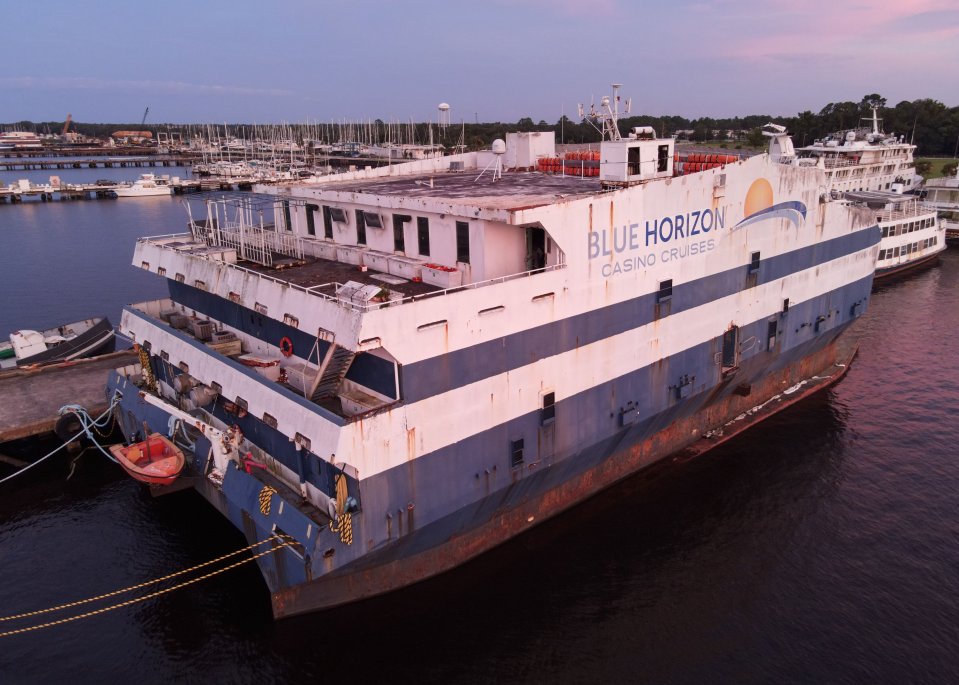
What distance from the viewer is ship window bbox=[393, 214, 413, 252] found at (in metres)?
20.3

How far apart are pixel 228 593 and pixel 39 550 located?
6614mm

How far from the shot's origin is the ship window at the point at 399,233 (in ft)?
66.5

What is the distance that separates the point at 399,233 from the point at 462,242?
2927 millimetres

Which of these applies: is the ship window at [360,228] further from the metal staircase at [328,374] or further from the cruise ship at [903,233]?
the cruise ship at [903,233]

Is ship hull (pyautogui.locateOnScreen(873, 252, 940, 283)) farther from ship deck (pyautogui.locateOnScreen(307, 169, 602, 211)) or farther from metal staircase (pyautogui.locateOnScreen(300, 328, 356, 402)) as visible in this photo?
metal staircase (pyautogui.locateOnScreen(300, 328, 356, 402))

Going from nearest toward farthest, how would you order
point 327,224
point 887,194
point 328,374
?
point 328,374
point 327,224
point 887,194

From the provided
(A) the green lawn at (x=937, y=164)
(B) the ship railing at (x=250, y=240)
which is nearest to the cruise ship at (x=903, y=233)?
(A) the green lawn at (x=937, y=164)

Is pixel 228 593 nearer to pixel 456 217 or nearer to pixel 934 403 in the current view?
pixel 456 217

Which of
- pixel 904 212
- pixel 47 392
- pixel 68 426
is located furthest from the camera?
pixel 904 212

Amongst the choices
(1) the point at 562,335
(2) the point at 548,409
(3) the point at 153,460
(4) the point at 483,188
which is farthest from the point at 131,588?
(4) the point at 483,188

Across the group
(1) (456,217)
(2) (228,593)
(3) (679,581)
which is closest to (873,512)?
(3) (679,581)

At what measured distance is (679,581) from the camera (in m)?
18.2

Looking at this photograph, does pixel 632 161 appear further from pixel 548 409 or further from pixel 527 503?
pixel 527 503

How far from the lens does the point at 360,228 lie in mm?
21766
